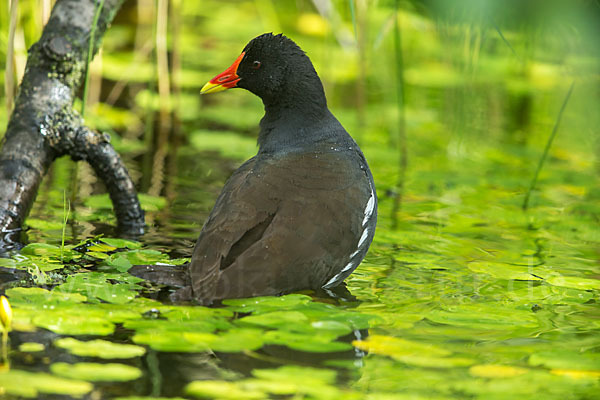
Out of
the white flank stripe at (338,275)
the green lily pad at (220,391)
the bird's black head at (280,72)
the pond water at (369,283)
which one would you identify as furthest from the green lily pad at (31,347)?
the bird's black head at (280,72)

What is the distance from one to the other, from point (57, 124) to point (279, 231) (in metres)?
1.74

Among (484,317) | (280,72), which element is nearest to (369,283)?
(484,317)

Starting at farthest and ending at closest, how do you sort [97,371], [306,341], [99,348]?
[306,341] < [99,348] < [97,371]

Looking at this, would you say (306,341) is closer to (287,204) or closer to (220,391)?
(220,391)

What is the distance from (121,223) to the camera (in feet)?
16.3

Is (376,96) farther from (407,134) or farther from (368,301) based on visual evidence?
(368,301)

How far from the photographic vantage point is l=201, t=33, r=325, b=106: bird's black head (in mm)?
4387

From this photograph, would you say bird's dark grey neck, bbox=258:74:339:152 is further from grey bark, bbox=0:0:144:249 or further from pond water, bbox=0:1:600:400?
grey bark, bbox=0:0:144:249

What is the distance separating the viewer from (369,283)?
419 centimetres

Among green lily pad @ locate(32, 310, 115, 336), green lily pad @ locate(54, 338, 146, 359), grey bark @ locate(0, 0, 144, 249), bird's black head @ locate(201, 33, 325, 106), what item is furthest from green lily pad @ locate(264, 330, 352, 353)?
grey bark @ locate(0, 0, 144, 249)

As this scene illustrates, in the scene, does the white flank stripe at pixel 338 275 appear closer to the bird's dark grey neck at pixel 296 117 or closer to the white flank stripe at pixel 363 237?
the white flank stripe at pixel 363 237

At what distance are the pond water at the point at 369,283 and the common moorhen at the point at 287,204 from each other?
12 centimetres

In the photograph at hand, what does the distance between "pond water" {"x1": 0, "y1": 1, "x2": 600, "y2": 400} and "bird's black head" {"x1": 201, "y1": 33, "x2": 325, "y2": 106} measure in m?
0.82

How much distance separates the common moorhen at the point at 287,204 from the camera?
354 cm
